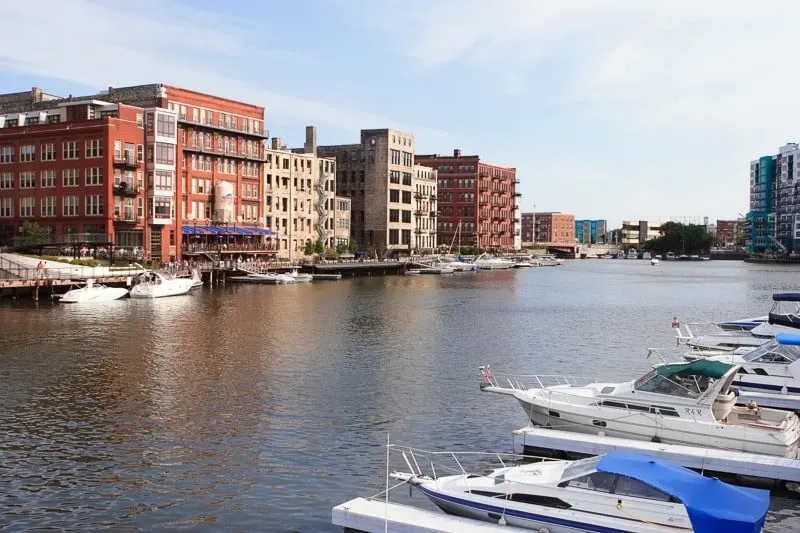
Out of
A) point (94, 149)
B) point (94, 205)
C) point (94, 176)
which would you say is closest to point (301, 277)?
point (94, 205)

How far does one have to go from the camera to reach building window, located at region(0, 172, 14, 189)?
376 feet

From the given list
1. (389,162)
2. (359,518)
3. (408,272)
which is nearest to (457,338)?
(359,518)

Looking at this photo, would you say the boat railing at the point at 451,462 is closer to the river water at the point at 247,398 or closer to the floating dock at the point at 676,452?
the floating dock at the point at 676,452

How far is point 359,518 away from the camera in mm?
20953

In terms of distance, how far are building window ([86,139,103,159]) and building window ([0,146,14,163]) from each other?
578 inches

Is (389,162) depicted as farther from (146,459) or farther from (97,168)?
(146,459)

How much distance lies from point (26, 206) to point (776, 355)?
103181mm

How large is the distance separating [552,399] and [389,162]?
153 meters

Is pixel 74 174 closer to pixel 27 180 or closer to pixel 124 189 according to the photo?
pixel 124 189

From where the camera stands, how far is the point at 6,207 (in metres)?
115

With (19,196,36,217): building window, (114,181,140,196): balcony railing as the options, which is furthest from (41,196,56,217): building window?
(114,181,140,196): balcony railing

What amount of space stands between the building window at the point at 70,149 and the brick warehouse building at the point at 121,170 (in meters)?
0.13

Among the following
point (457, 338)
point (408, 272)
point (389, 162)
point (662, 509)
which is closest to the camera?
point (662, 509)

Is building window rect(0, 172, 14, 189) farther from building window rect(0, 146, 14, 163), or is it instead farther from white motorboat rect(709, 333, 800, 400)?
white motorboat rect(709, 333, 800, 400)
